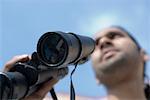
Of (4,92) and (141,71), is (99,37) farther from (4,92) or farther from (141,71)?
(4,92)

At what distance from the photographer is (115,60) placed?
2.33 metres

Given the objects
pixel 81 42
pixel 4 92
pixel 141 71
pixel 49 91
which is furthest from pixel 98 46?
pixel 4 92

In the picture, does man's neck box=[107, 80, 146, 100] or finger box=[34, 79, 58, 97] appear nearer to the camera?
finger box=[34, 79, 58, 97]

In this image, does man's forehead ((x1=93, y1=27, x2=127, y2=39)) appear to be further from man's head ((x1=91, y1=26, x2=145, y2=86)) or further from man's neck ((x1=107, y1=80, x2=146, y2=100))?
man's neck ((x1=107, y1=80, x2=146, y2=100))

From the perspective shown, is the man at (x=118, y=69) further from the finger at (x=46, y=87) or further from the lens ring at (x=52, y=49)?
the lens ring at (x=52, y=49)

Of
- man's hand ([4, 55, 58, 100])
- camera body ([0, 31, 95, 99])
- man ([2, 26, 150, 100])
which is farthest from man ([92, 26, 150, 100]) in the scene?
camera body ([0, 31, 95, 99])

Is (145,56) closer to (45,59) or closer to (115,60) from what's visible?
(115,60)

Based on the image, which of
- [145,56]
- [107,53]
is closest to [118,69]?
[107,53]

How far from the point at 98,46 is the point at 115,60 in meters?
0.15

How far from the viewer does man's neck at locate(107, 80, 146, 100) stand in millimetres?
2338

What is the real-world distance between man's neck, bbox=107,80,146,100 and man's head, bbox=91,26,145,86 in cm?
3

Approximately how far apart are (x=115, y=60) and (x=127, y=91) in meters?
0.20

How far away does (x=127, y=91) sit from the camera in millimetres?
2375

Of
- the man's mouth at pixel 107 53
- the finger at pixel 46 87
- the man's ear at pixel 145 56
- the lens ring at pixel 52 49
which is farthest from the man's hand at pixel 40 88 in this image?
the man's ear at pixel 145 56
